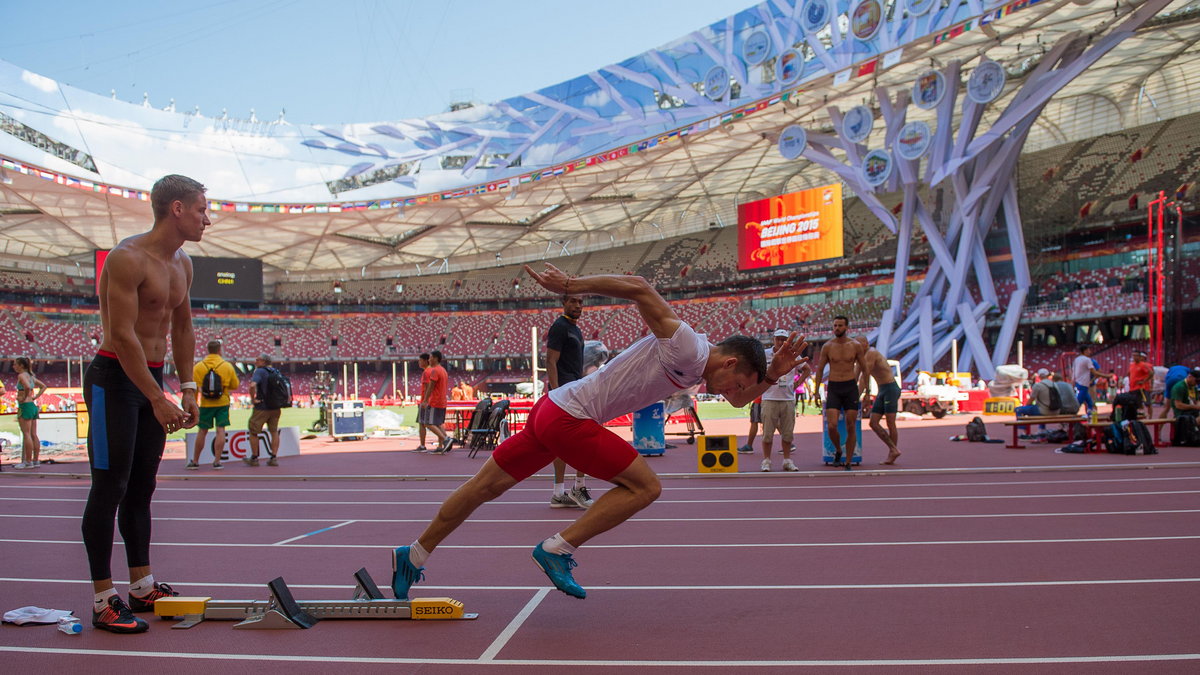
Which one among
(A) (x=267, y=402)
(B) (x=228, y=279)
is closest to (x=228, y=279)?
(B) (x=228, y=279)

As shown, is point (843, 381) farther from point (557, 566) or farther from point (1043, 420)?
point (557, 566)

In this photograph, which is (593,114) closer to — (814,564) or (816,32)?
(816,32)

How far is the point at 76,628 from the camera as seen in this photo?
362 cm

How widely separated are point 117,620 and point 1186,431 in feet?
47.9

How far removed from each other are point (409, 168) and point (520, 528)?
135 ft

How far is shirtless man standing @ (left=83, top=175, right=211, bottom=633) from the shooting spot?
3697 mm

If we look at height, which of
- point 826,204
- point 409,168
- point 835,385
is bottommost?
point 835,385

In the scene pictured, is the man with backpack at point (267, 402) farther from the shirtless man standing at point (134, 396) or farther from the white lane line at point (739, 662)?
the white lane line at point (739, 662)

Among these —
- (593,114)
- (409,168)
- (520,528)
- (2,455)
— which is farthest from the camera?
(409,168)

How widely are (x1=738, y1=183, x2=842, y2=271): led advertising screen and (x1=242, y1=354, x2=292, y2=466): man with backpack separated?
102ft

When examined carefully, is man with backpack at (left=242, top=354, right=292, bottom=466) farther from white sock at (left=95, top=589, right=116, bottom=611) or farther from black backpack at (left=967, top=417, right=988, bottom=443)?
black backpack at (left=967, top=417, right=988, bottom=443)

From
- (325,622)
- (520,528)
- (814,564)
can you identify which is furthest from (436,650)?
(520,528)

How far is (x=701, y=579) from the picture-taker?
14.9 feet

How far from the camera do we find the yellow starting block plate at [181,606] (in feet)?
12.5
